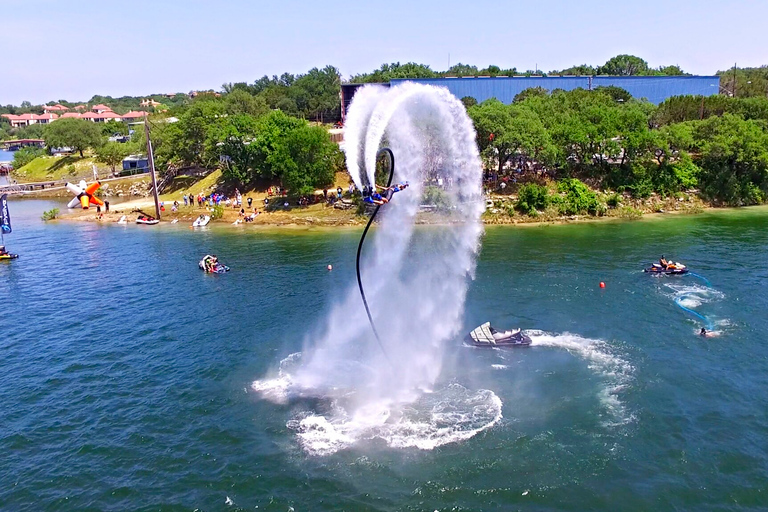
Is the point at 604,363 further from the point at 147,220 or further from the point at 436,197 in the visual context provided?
the point at 147,220

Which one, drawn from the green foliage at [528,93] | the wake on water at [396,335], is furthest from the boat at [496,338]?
the green foliage at [528,93]

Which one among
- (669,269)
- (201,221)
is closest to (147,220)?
(201,221)

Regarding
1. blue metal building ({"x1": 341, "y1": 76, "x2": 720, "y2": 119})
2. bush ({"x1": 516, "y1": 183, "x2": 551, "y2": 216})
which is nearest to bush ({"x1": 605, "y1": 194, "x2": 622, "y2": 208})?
bush ({"x1": 516, "y1": 183, "x2": 551, "y2": 216})

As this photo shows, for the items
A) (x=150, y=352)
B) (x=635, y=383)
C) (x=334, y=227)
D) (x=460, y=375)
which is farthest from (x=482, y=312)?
(x=334, y=227)

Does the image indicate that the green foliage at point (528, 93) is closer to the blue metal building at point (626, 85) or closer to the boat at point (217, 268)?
the blue metal building at point (626, 85)

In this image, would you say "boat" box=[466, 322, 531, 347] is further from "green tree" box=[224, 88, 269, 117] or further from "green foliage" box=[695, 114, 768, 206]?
"green tree" box=[224, 88, 269, 117]
